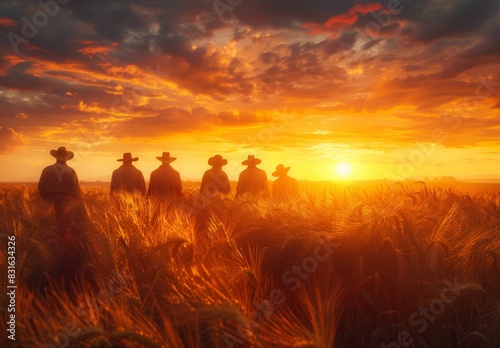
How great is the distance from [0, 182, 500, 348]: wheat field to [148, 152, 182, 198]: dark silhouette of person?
6453 millimetres

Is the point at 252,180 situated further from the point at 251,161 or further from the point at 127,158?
the point at 127,158

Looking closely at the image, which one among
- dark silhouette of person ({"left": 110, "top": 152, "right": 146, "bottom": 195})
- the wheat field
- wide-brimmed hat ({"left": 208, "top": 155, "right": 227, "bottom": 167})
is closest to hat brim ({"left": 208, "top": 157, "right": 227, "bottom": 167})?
wide-brimmed hat ({"left": 208, "top": 155, "right": 227, "bottom": 167})

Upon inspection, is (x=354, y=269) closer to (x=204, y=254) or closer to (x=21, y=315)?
(x=204, y=254)

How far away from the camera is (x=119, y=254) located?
2902mm

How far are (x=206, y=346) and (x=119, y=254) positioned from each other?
1.25 m

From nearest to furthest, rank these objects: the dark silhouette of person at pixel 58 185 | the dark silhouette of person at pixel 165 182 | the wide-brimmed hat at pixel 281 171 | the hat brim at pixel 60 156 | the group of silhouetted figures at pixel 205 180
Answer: the dark silhouette of person at pixel 58 185, the hat brim at pixel 60 156, the group of silhouetted figures at pixel 205 180, the dark silhouette of person at pixel 165 182, the wide-brimmed hat at pixel 281 171

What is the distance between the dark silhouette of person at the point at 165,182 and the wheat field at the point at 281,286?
6.45 metres

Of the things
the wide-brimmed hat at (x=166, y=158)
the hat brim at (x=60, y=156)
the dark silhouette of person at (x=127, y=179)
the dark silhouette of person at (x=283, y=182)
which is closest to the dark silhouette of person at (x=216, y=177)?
the wide-brimmed hat at (x=166, y=158)

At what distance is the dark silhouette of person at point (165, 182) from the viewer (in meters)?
10.4

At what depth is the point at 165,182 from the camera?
1055cm

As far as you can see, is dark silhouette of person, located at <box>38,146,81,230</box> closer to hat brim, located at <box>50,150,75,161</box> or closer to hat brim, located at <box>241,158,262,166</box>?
hat brim, located at <box>50,150,75,161</box>

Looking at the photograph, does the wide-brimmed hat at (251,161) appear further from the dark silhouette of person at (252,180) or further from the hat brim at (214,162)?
the hat brim at (214,162)

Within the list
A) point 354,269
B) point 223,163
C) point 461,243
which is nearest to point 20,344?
point 354,269

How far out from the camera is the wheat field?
1738 millimetres
